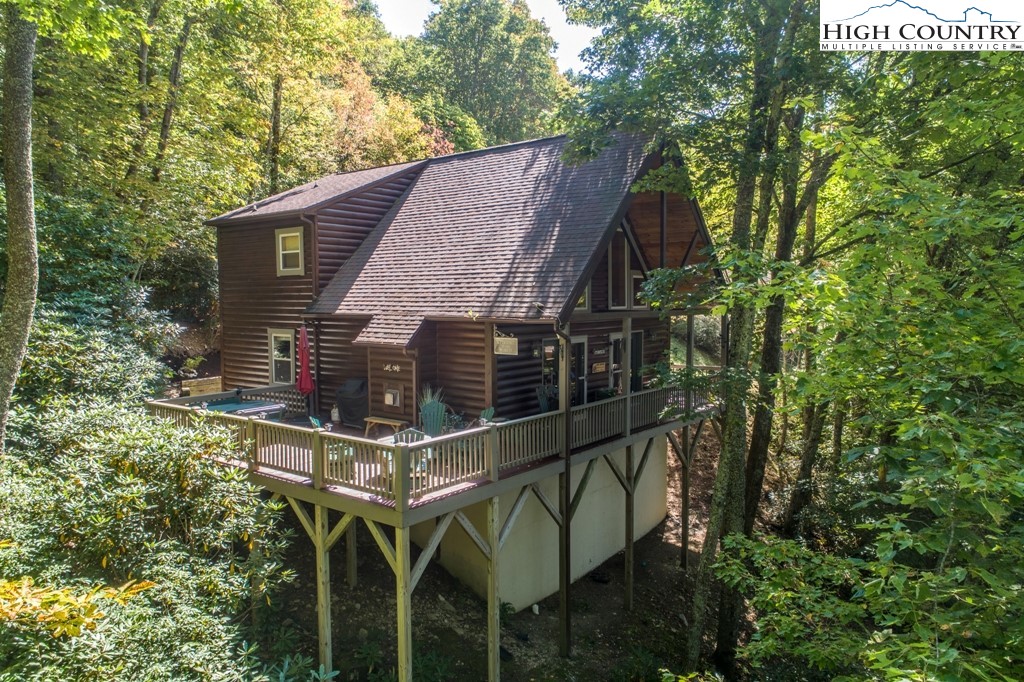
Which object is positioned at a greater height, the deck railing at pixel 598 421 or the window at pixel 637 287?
the window at pixel 637 287

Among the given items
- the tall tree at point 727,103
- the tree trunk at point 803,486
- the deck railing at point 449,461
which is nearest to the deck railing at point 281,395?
the deck railing at point 449,461

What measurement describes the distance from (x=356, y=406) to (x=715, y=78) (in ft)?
30.6

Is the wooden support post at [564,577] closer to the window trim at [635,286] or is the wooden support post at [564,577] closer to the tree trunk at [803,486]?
the window trim at [635,286]

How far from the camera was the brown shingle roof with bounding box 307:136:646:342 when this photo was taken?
1061cm

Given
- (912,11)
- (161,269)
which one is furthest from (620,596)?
(161,269)

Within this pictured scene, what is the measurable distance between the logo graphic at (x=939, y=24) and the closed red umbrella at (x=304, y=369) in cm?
1133

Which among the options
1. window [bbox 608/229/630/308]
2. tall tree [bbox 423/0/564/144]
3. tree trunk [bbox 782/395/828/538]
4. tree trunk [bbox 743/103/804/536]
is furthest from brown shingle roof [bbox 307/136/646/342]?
tall tree [bbox 423/0/564/144]

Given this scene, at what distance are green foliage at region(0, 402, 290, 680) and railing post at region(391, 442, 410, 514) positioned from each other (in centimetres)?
153

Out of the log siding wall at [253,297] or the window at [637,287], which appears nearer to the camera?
the window at [637,287]

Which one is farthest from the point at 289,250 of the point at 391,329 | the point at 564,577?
the point at 564,577

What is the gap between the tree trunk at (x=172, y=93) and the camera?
18.4 metres

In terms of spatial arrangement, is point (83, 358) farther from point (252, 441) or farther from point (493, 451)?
point (493, 451)

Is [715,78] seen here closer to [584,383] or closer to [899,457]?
[584,383]

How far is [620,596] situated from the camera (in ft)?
43.5
